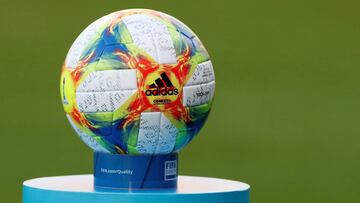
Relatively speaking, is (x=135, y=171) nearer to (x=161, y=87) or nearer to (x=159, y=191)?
(x=159, y=191)

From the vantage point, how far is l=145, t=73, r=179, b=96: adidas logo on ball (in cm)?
377

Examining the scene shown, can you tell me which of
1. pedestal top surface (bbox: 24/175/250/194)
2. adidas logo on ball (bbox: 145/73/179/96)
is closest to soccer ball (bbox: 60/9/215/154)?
adidas logo on ball (bbox: 145/73/179/96)

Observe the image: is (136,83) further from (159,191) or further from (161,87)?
(159,191)

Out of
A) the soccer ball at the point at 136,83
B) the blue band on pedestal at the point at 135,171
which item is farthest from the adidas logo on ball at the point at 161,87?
the blue band on pedestal at the point at 135,171

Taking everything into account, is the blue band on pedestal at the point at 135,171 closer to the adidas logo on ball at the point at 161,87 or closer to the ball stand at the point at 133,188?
the ball stand at the point at 133,188

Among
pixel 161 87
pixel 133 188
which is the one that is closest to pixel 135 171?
pixel 133 188

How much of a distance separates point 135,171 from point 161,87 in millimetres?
397

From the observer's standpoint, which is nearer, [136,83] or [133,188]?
[136,83]

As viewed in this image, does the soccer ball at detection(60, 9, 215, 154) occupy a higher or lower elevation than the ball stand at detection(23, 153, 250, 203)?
higher

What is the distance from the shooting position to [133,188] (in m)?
3.96

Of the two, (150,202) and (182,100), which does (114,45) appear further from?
(150,202)

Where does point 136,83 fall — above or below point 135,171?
above

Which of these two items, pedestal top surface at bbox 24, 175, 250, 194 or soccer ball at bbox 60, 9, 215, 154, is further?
pedestal top surface at bbox 24, 175, 250, 194

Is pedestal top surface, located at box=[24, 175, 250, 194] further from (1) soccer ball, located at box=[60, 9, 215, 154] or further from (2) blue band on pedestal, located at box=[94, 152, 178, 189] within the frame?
(1) soccer ball, located at box=[60, 9, 215, 154]
